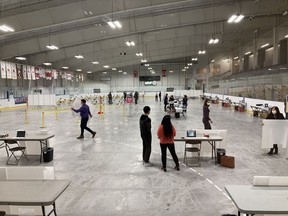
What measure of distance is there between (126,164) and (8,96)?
2753 cm

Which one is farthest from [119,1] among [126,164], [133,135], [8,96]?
[8,96]

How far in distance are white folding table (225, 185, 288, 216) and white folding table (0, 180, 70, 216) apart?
2.26 metres

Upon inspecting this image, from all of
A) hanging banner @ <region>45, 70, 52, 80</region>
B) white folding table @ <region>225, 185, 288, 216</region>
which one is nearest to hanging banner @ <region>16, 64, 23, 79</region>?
hanging banner @ <region>45, 70, 52, 80</region>

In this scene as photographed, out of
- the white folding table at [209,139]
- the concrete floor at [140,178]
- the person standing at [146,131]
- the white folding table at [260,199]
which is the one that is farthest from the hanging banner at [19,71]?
the white folding table at [260,199]

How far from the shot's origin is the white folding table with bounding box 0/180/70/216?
3.01m

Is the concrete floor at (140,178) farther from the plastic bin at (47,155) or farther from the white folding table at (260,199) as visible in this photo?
the white folding table at (260,199)

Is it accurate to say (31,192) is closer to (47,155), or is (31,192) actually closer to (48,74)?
(47,155)

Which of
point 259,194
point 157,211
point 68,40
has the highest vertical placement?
point 68,40

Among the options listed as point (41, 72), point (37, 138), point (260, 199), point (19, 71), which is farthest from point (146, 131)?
point (41, 72)

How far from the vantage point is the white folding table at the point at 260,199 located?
271 cm

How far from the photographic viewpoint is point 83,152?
28.6ft

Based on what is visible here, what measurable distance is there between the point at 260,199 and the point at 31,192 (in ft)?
9.61

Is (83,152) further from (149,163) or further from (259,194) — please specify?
(259,194)

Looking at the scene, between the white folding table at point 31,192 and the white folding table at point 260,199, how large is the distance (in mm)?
2261
